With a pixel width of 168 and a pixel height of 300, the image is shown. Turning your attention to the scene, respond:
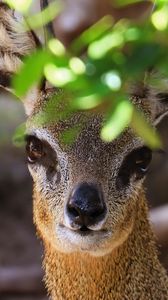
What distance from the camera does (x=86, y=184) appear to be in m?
2.30

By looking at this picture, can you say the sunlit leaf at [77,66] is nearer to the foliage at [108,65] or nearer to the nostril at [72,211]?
the foliage at [108,65]

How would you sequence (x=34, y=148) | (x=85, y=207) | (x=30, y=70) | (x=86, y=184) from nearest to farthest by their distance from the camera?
(x=30, y=70), (x=85, y=207), (x=86, y=184), (x=34, y=148)

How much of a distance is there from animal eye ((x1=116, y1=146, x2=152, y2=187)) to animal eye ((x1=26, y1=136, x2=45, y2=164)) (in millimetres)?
289

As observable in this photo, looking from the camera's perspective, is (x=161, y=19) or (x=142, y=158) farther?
(x=142, y=158)

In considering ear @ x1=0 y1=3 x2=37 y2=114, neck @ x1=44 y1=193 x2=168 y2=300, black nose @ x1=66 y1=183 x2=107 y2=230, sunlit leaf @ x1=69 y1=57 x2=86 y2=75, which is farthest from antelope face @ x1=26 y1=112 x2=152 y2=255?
sunlit leaf @ x1=69 y1=57 x2=86 y2=75

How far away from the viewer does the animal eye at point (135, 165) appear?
2602 millimetres

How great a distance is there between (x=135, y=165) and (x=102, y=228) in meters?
0.31

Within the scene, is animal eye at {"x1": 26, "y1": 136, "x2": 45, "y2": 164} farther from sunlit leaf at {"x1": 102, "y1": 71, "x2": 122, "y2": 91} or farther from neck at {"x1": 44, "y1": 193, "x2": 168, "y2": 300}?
sunlit leaf at {"x1": 102, "y1": 71, "x2": 122, "y2": 91}

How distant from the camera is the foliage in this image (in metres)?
0.83

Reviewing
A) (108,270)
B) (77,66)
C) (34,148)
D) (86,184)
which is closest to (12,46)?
(34,148)

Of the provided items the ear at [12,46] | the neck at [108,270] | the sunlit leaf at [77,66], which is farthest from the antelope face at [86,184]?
the sunlit leaf at [77,66]

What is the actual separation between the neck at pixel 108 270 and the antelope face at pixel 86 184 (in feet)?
0.43

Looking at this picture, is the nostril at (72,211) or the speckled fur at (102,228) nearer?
the nostril at (72,211)

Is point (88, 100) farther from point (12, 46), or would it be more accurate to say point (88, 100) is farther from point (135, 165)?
point (135, 165)
